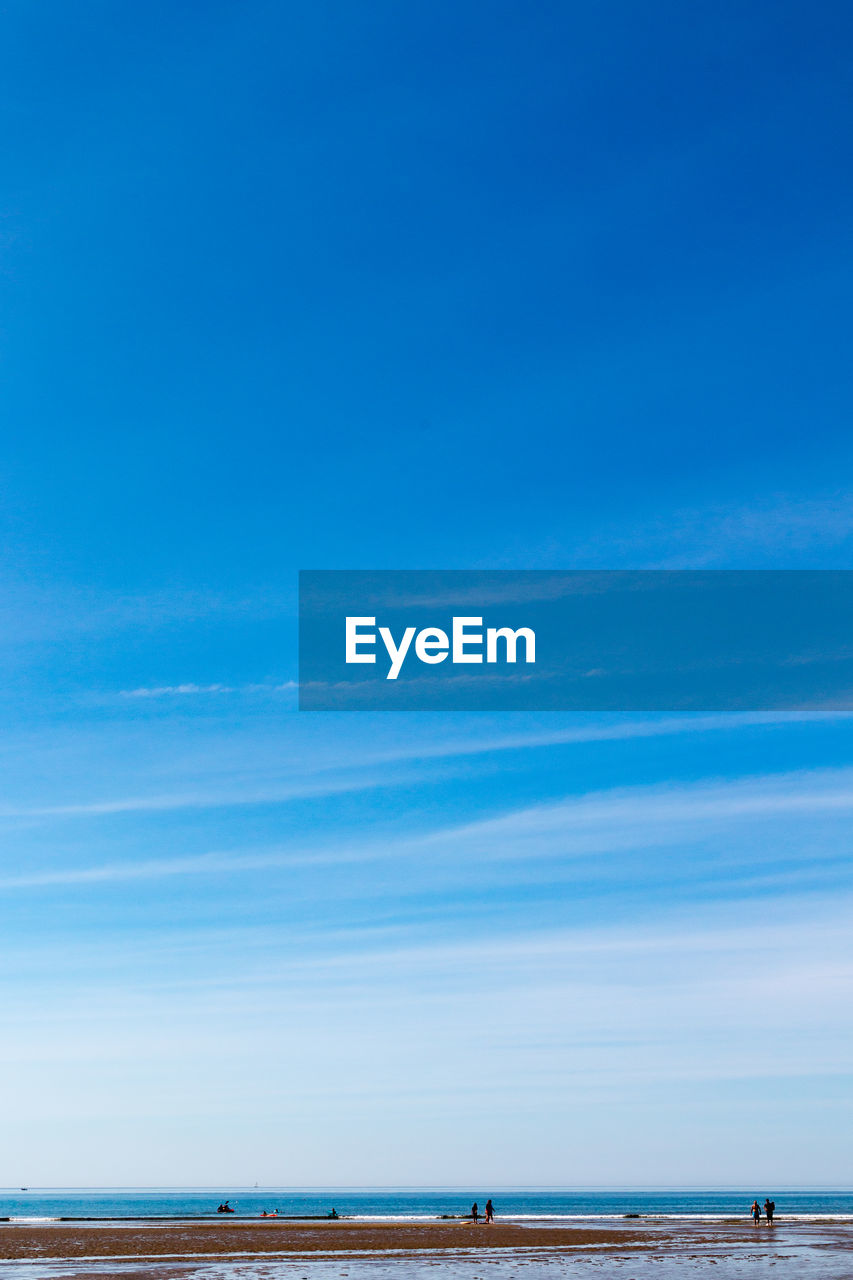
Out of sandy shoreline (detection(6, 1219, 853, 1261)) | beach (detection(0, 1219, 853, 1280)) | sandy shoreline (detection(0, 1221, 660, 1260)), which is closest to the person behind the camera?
beach (detection(0, 1219, 853, 1280))

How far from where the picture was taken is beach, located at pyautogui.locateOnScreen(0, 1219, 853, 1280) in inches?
1901

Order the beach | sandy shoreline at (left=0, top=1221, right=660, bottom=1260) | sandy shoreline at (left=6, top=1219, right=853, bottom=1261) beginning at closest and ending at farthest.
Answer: the beach, sandy shoreline at (left=6, top=1219, right=853, bottom=1261), sandy shoreline at (left=0, top=1221, right=660, bottom=1260)

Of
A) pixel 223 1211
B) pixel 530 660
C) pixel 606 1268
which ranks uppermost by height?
pixel 530 660

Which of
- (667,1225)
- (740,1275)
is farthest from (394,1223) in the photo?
(740,1275)

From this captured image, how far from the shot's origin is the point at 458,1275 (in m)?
46.2

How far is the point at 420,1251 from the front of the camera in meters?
61.2

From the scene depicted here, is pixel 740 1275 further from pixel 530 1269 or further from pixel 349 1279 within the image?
pixel 349 1279

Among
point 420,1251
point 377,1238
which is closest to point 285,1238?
point 377,1238

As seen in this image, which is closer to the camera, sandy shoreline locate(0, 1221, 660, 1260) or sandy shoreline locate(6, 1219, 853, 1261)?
sandy shoreline locate(6, 1219, 853, 1261)

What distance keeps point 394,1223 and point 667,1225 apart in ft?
78.1

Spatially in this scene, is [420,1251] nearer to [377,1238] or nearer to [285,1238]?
[377,1238]

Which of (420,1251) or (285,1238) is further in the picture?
(285,1238)

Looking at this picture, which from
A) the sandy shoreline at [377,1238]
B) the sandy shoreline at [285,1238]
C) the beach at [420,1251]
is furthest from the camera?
the sandy shoreline at [285,1238]

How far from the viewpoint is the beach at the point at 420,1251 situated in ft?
158
